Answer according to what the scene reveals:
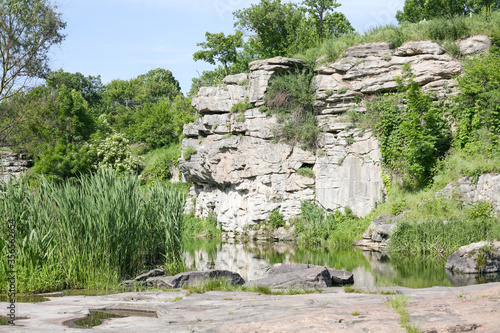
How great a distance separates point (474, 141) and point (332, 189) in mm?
6516

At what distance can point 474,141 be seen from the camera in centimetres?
2164

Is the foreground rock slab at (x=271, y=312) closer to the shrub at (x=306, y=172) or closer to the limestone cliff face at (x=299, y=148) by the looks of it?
the limestone cliff face at (x=299, y=148)

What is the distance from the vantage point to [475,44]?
→ 23484 millimetres

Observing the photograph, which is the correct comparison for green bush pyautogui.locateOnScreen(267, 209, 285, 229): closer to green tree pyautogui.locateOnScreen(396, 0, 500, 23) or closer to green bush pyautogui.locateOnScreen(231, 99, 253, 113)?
green bush pyautogui.locateOnScreen(231, 99, 253, 113)

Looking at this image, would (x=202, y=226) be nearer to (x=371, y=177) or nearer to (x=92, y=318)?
(x=371, y=177)

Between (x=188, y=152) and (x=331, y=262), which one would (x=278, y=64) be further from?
(x=331, y=262)

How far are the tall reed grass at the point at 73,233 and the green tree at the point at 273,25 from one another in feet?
88.8

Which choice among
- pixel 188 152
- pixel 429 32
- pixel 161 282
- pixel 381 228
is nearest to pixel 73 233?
pixel 161 282

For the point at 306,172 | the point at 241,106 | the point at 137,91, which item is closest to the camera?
the point at 306,172

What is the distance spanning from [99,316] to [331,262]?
10.4 metres

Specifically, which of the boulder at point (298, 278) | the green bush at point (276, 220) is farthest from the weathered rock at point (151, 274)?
the green bush at point (276, 220)

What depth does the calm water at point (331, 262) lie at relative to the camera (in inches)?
511

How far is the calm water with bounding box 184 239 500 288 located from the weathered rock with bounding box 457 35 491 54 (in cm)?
1053

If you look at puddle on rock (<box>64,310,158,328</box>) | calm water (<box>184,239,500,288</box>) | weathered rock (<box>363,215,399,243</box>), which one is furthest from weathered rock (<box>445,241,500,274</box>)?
puddle on rock (<box>64,310,158,328</box>)
